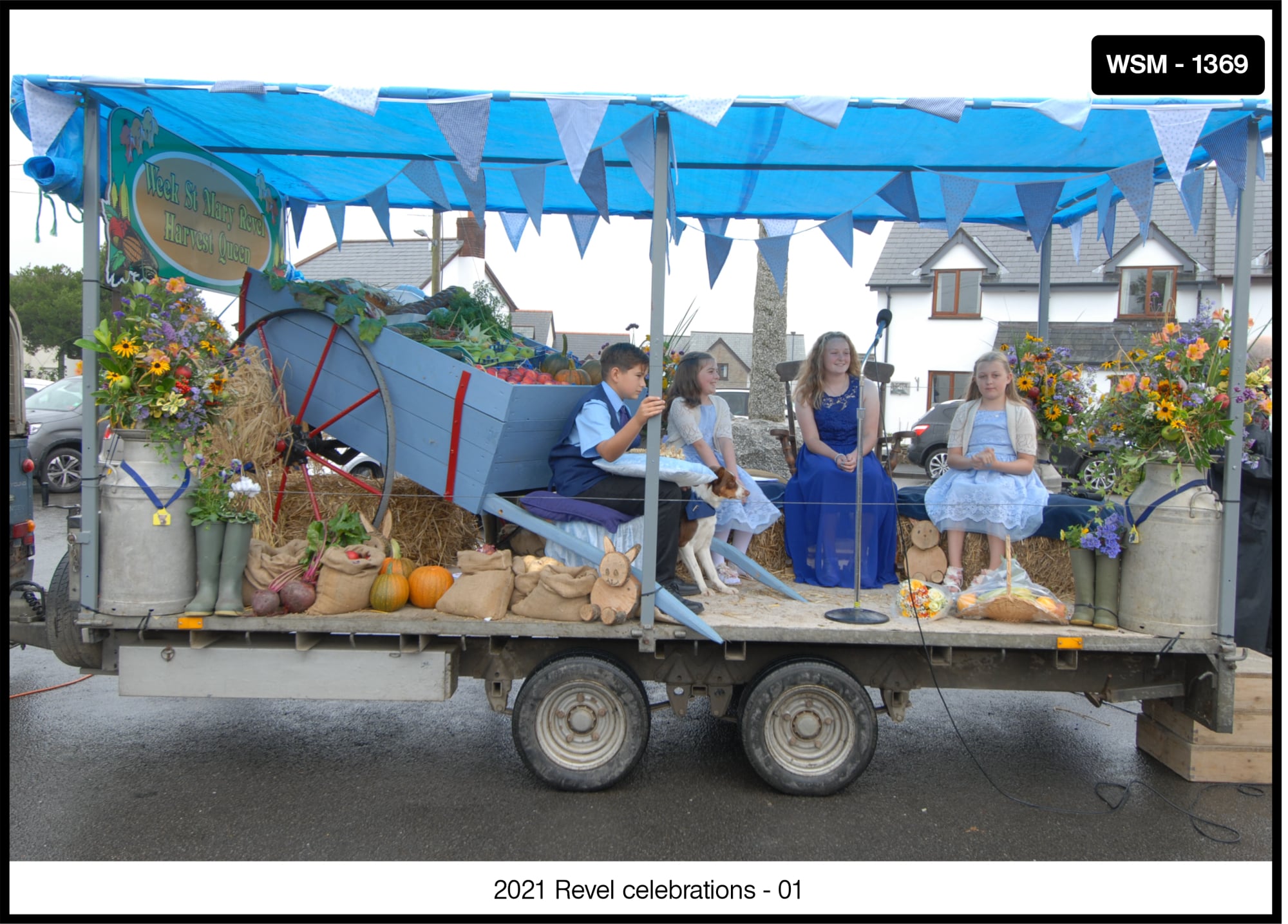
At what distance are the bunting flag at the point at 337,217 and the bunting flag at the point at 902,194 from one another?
3.73 m

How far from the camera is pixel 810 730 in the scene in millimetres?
3963

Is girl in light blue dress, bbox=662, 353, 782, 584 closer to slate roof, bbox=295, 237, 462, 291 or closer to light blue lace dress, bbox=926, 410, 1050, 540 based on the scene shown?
light blue lace dress, bbox=926, 410, 1050, 540

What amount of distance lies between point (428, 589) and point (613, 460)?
3.56 ft

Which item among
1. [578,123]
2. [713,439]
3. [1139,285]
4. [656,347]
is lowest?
[713,439]

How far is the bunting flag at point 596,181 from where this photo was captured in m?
4.72

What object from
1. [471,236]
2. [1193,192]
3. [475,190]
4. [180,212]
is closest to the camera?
[1193,192]

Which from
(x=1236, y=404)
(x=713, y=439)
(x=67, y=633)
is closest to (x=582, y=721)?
(x=713, y=439)

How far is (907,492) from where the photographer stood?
5.65 meters

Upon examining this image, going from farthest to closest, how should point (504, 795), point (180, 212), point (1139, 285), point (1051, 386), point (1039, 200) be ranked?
1. point (1139, 285)
2. point (1051, 386)
3. point (1039, 200)
4. point (180, 212)
5. point (504, 795)

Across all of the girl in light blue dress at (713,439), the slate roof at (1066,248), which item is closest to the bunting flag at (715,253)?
the girl in light blue dress at (713,439)

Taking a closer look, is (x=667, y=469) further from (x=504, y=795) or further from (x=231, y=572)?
(x=231, y=572)

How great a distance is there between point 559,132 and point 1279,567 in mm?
3649

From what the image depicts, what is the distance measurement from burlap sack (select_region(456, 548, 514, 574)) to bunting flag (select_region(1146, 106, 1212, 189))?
3.28 metres

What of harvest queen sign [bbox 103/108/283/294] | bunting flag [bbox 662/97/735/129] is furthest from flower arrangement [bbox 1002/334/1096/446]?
harvest queen sign [bbox 103/108/283/294]
